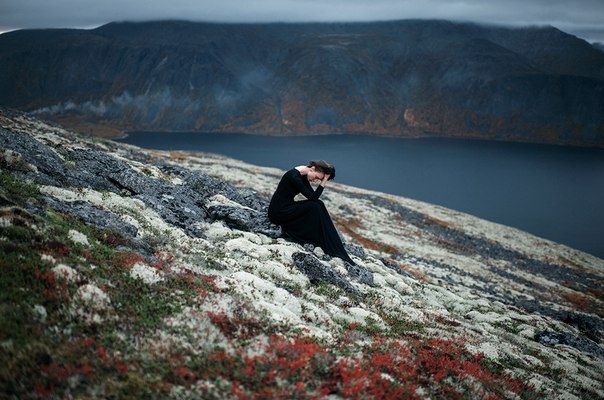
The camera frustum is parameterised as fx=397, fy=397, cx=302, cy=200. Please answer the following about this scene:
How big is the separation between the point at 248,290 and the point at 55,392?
6250 millimetres

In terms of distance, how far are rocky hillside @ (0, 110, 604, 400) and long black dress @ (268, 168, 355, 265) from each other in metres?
0.91

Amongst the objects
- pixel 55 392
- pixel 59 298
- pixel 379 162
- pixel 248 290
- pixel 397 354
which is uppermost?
pixel 59 298

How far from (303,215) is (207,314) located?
28.0 feet

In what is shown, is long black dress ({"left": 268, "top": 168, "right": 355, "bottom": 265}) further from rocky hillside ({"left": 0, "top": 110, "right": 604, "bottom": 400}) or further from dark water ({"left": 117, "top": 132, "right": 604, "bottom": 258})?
dark water ({"left": 117, "top": 132, "right": 604, "bottom": 258})

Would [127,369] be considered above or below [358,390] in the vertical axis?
above

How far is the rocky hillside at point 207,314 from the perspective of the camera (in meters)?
7.67

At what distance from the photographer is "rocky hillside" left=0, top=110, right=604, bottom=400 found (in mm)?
7672

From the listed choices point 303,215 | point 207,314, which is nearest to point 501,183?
point 303,215

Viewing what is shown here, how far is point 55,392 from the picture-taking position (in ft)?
21.9

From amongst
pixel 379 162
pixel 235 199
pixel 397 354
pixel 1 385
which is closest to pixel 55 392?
pixel 1 385

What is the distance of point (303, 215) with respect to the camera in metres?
17.8

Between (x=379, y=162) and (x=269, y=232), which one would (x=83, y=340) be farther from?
(x=379, y=162)

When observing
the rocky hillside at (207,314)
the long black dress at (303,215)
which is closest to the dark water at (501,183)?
the rocky hillside at (207,314)

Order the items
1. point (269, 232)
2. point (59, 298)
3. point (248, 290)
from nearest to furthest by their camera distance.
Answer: point (59, 298) < point (248, 290) < point (269, 232)
